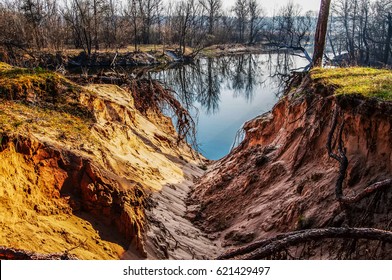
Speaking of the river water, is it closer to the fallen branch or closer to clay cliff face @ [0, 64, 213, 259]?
clay cliff face @ [0, 64, 213, 259]

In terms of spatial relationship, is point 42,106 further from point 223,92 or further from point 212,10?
point 212,10

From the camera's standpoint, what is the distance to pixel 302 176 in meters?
7.64

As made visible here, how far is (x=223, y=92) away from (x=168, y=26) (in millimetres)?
39788

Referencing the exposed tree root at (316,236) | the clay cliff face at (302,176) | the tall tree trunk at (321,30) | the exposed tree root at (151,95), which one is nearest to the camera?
the exposed tree root at (316,236)

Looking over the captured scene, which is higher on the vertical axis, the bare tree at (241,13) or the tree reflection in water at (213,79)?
the bare tree at (241,13)

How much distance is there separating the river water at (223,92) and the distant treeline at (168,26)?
470 cm

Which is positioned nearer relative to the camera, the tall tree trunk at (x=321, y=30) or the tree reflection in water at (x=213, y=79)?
the tall tree trunk at (x=321, y=30)

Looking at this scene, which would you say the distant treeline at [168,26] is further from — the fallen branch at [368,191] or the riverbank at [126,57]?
the fallen branch at [368,191]

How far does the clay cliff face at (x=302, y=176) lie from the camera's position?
578 centimetres

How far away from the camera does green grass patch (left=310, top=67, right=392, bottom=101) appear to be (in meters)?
6.70

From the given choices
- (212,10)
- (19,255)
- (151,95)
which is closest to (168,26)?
(212,10)

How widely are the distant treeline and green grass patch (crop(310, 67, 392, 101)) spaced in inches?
728

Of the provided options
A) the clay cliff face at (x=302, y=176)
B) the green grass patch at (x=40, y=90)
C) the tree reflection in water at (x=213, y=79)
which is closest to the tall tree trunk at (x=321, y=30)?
the clay cliff face at (x=302, y=176)
